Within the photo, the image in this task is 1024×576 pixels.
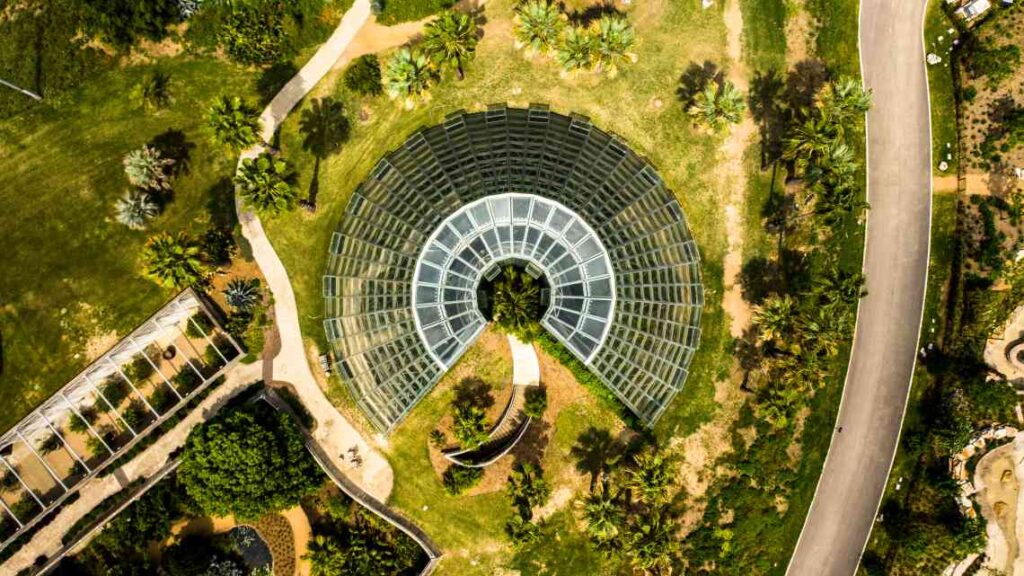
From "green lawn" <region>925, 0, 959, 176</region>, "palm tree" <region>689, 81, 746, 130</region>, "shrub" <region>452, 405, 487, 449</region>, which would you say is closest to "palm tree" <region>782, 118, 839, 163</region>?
"palm tree" <region>689, 81, 746, 130</region>

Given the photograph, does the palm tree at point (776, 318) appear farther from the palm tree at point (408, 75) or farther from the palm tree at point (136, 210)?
the palm tree at point (136, 210)

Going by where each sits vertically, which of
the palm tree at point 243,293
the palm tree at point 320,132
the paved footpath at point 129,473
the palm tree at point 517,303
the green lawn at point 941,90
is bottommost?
the green lawn at point 941,90

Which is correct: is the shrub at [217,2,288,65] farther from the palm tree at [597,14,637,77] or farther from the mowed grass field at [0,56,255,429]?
the palm tree at [597,14,637,77]

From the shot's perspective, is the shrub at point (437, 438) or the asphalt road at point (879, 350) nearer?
the shrub at point (437, 438)

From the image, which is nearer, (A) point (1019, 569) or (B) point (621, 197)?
(B) point (621, 197)

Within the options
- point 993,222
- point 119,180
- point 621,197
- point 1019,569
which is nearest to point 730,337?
point 621,197

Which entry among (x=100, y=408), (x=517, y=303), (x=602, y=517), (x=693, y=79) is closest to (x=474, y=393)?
(x=517, y=303)

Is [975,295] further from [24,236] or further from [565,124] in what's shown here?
[24,236]

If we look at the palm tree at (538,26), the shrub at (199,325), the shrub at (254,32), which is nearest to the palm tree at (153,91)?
the shrub at (254,32)
